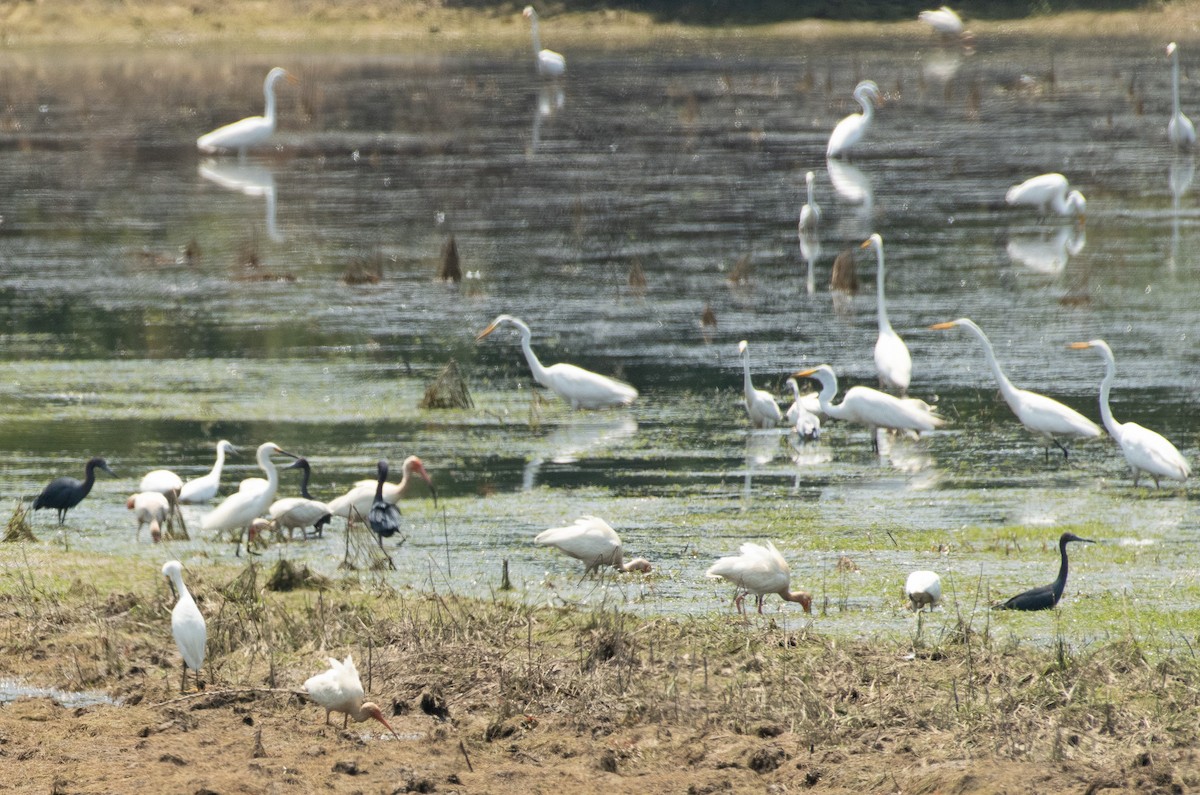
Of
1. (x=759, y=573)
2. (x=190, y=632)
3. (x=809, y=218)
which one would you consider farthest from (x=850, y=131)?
(x=190, y=632)

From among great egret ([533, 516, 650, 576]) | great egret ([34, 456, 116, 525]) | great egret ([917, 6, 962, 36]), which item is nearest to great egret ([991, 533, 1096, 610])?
great egret ([533, 516, 650, 576])

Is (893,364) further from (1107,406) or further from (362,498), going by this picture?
(362,498)

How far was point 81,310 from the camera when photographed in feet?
59.5

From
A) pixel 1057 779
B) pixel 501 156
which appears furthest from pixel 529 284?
pixel 1057 779

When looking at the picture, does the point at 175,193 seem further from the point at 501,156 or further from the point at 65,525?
the point at 65,525

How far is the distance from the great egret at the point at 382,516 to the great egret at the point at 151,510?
1262mm

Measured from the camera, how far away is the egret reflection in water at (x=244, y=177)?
2638 cm

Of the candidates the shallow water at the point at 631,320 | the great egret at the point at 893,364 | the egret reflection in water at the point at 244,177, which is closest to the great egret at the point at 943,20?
the shallow water at the point at 631,320

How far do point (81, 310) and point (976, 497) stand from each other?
10639 millimetres

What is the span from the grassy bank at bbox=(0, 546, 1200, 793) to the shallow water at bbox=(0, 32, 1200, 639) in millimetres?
843

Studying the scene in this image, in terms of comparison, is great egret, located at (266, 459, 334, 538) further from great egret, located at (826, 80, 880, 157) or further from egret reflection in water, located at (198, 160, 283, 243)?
great egret, located at (826, 80, 880, 157)

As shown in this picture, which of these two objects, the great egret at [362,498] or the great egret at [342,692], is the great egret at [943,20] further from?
the great egret at [342,692]

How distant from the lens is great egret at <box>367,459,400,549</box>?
32.8 ft

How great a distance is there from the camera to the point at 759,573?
8.12 meters
